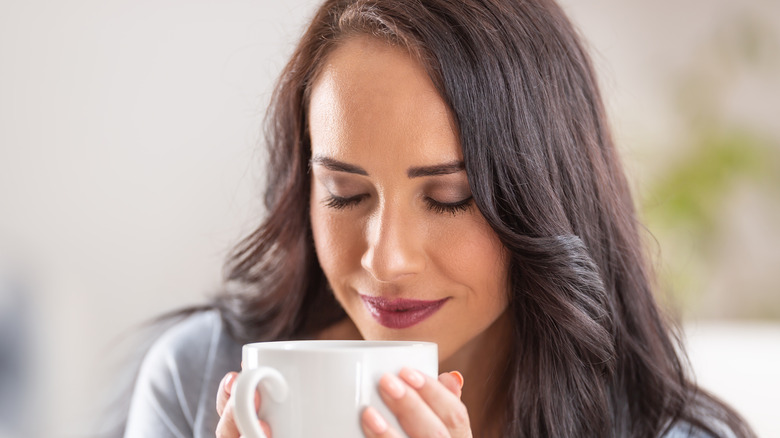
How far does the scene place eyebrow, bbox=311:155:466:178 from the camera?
87 centimetres

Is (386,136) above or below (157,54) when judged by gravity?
below

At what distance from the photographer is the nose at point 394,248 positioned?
33.9 inches

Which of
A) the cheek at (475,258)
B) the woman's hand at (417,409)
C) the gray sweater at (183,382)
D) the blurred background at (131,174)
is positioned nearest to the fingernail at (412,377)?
the woman's hand at (417,409)

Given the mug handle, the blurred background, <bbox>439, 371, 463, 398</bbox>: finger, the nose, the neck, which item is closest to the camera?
the mug handle

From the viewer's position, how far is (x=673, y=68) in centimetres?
304

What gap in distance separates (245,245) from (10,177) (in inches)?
59.6

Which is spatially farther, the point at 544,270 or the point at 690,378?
the point at 690,378

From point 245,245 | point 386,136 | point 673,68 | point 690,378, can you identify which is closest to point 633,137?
point 673,68

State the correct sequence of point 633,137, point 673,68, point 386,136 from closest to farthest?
point 386,136 → point 633,137 → point 673,68

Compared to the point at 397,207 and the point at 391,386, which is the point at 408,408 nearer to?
the point at 391,386

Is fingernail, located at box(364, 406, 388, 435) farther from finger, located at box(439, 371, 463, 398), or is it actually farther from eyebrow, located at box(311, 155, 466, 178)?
eyebrow, located at box(311, 155, 466, 178)

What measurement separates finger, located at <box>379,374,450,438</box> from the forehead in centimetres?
30

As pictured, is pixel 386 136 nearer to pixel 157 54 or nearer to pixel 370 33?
pixel 370 33

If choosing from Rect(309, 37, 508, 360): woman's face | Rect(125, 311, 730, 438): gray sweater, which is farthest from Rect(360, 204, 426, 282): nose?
Rect(125, 311, 730, 438): gray sweater
